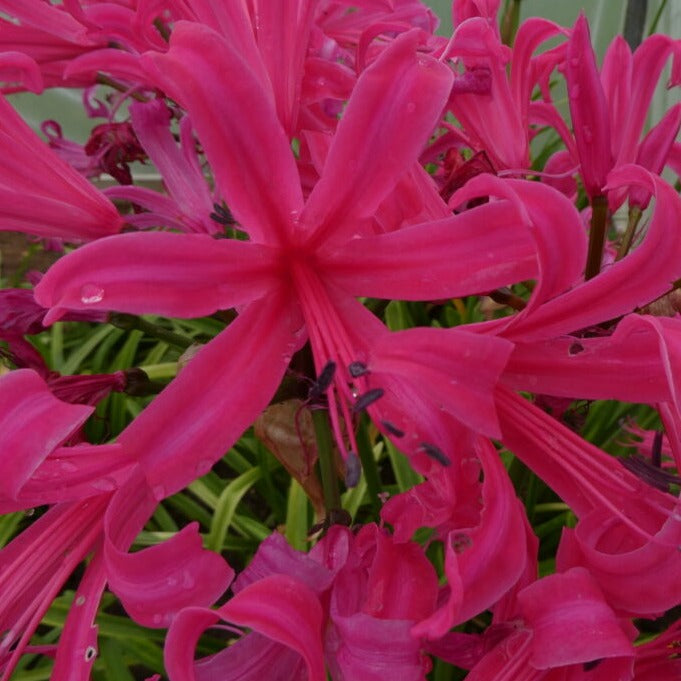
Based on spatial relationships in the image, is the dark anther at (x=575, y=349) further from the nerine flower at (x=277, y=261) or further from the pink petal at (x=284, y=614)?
the pink petal at (x=284, y=614)

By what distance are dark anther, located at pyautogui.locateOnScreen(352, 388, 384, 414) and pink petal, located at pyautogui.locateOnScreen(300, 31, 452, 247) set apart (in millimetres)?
91

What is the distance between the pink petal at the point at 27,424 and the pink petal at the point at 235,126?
13cm

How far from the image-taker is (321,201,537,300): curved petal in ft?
1.20

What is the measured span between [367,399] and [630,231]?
326 millimetres

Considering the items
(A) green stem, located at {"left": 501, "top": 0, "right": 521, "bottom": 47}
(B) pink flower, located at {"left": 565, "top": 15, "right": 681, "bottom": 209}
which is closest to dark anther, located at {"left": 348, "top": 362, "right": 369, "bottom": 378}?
(B) pink flower, located at {"left": 565, "top": 15, "right": 681, "bottom": 209}

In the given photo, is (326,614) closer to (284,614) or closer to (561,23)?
(284,614)

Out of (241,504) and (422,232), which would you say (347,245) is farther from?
(241,504)

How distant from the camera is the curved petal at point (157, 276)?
0.33 metres

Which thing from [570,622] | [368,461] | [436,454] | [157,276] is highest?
[157,276]

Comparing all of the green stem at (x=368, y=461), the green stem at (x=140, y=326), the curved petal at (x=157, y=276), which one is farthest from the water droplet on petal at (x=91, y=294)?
the green stem at (x=368, y=461)

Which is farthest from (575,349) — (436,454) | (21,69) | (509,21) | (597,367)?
(509,21)

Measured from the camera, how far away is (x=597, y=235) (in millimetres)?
538

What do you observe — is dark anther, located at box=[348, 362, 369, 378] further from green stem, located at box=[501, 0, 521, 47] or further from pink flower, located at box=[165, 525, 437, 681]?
green stem, located at box=[501, 0, 521, 47]

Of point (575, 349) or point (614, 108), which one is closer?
point (575, 349)
